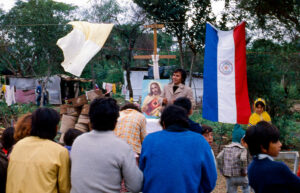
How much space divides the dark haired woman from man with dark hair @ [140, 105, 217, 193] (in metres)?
2.32

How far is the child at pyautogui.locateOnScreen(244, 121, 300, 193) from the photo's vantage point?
201 cm

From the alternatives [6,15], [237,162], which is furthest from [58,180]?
[6,15]

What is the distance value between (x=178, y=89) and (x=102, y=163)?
2.76 meters

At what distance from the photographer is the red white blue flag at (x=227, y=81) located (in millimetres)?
5043

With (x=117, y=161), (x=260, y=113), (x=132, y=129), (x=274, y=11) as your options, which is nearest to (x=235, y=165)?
(x=132, y=129)

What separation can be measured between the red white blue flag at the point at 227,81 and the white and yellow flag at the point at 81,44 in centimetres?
213

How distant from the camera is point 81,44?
564cm

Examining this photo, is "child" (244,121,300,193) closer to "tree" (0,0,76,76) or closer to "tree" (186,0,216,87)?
"tree" (186,0,216,87)

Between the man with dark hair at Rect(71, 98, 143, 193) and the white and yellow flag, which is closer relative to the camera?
the man with dark hair at Rect(71, 98, 143, 193)

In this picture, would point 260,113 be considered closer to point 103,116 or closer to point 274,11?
point 274,11

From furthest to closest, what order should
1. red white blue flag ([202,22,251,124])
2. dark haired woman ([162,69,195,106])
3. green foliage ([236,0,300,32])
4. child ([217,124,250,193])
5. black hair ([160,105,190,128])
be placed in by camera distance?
green foliage ([236,0,300,32])
red white blue flag ([202,22,251,124])
dark haired woman ([162,69,195,106])
child ([217,124,250,193])
black hair ([160,105,190,128])

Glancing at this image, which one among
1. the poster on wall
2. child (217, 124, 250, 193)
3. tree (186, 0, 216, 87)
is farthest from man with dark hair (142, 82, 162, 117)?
tree (186, 0, 216, 87)

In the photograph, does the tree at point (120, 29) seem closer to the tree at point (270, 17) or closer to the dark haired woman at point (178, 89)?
the tree at point (270, 17)

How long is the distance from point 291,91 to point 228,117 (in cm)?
425
